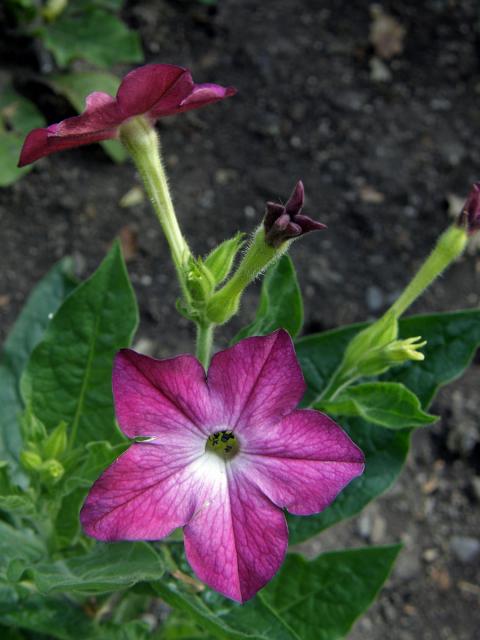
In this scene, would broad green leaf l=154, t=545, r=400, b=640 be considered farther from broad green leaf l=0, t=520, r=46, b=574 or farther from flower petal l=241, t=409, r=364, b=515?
flower petal l=241, t=409, r=364, b=515

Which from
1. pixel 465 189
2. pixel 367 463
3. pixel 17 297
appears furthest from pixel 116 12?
pixel 367 463

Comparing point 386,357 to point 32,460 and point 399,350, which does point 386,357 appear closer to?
point 399,350

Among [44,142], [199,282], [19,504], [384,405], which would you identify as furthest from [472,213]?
[19,504]

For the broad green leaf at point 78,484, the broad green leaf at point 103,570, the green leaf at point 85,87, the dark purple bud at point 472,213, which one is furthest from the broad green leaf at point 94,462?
the green leaf at point 85,87

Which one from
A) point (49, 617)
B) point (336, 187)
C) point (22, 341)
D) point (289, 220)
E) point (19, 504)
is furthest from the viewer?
point (336, 187)

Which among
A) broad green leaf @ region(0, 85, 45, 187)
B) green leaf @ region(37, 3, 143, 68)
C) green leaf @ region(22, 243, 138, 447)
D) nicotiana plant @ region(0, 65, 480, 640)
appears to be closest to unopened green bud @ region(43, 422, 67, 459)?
nicotiana plant @ region(0, 65, 480, 640)
